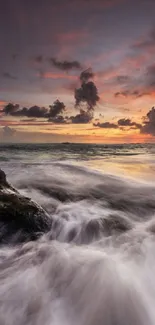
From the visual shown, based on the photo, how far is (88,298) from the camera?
304 cm

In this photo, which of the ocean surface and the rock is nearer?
the ocean surface

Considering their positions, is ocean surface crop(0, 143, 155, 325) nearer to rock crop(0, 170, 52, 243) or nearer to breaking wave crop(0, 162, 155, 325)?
breaking wave crop(0, 162, 155, 325)

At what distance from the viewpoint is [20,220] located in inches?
171

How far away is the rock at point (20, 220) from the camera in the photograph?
4242 mm

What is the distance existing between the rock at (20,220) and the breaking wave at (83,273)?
188mm

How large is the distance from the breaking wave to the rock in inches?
7.4

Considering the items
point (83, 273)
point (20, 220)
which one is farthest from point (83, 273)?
point (20, 220)

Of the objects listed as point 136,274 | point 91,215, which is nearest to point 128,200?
point 91,215

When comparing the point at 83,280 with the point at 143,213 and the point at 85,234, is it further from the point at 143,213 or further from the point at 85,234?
the point at 143,213

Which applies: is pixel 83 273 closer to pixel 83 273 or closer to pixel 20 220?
→ pixel 83 273

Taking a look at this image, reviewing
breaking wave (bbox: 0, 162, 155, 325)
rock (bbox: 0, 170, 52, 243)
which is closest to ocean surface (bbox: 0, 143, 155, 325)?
breaking wave (bbox: 0, 162, 155, 325)

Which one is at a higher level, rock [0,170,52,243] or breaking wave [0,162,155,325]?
rock [0,170,52,243]

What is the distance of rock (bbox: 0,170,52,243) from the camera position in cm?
424

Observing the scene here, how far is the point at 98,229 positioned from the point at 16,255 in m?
2.01
